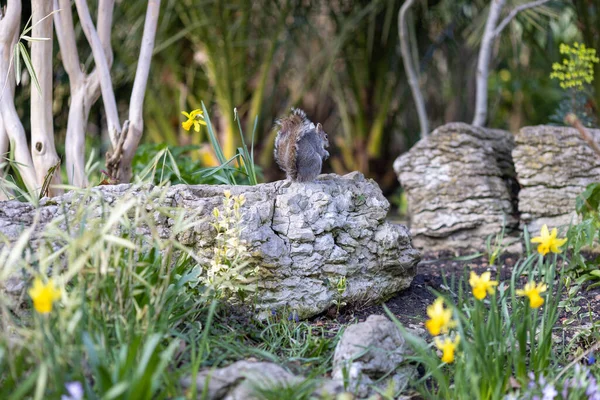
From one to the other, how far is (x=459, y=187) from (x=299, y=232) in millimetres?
1852

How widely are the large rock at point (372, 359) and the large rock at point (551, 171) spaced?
85.1 inches

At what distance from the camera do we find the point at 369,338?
8.16 ft

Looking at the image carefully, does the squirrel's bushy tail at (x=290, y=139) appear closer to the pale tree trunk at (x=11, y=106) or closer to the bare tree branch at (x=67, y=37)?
the pale tree trunk at (x=11, y=106)

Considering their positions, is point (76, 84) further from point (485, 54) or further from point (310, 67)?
point (310, 67)

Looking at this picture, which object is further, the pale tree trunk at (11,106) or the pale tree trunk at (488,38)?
the pale tree trunk at (488,38)

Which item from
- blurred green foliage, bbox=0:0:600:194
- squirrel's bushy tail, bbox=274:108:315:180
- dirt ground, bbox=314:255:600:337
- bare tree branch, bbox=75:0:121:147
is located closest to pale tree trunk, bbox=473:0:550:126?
blurred green foliage, bbox=0:0:600:194

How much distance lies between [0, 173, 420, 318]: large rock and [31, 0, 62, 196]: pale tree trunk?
723mm

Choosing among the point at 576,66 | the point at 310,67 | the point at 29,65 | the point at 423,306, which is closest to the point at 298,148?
the point at 423,306

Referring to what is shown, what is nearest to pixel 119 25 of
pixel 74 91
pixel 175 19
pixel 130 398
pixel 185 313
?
pixel 175 19

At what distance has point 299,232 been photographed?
3.05 m

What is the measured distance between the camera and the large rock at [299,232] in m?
2.97

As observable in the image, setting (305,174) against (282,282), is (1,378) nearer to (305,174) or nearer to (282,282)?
(282,282)

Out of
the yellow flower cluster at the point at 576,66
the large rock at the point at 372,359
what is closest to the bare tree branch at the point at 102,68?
the large rock at the point at 372,359

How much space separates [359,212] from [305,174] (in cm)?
33
